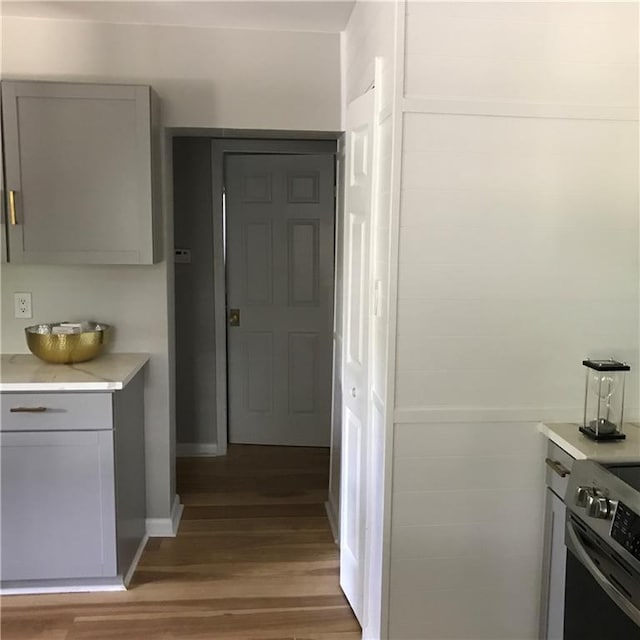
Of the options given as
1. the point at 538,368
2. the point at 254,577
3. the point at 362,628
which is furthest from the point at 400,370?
the point at 254,577

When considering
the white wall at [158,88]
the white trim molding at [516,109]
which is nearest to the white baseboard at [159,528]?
the white wall at [158,88]

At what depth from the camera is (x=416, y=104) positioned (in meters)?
2.07

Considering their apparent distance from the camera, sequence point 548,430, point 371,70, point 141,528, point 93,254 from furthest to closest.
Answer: point 141,528, point 93,254, point 371,70, point 548,430

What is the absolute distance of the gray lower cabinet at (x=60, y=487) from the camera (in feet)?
8.68

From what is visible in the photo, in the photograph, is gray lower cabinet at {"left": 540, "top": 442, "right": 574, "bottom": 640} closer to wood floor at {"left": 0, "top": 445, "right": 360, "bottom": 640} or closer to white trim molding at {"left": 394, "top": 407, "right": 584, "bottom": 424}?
white trim molding at {"left": 394, "top": 407, "right": 584, "bottom": 424}

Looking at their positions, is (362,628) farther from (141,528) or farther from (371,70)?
(371,70)

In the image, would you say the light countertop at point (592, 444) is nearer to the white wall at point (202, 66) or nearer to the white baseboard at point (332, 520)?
the white baseboard at point (332, 520)

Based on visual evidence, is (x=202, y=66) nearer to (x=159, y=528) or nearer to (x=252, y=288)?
(x=252, y=288)

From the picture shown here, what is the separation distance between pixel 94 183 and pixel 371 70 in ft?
4.00

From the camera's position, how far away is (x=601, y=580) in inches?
68.3

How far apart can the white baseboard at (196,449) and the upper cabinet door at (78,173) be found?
188 centimetres

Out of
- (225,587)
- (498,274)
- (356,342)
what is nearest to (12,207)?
(356,342)

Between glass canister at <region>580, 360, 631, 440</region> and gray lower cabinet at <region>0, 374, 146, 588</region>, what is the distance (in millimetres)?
1744

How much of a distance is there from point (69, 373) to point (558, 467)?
6.20 feet
